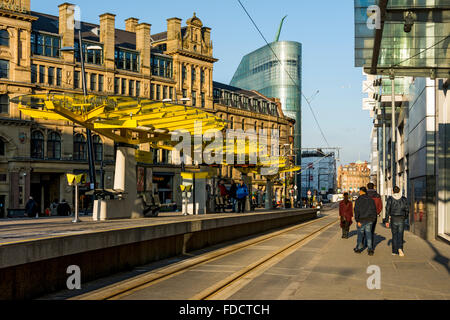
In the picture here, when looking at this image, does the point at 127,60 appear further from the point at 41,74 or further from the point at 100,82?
the point at 41,74

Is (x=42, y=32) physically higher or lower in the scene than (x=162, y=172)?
higher

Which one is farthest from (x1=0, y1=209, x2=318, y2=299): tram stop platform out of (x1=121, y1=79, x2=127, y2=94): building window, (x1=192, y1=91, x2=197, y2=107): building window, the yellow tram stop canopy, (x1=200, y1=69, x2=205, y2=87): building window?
(x1=200, y1=69, x2=205, y2=87): building window

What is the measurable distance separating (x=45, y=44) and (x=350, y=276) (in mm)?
53585

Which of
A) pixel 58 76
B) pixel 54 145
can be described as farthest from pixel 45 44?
pixel 54 145

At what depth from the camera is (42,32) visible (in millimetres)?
59500

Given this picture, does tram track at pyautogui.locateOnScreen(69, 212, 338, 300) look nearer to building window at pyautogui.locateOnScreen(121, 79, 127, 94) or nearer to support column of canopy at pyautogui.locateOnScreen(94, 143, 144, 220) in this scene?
support column of canopy at pyautogui.locateOnScreen(94, 143, 144, 220)

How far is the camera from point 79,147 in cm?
6200

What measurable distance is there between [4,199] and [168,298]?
157 ft

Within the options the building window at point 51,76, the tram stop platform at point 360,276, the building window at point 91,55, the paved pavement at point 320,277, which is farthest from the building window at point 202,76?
the paved pavement at point 320,277

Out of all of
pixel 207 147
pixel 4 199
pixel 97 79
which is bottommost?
pixel 4 199

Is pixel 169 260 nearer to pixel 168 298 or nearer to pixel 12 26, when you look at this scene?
pixel 168 298

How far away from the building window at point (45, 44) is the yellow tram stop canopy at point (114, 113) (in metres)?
38.8

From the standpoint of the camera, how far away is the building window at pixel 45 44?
5900cm
